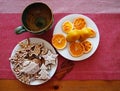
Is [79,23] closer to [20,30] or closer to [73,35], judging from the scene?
[73,35]

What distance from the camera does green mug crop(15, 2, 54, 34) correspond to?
2.60ft

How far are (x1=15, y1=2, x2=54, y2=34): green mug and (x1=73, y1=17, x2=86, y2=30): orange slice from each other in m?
0.08

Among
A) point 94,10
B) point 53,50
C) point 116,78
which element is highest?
point 94,10

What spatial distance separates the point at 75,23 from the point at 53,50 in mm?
107

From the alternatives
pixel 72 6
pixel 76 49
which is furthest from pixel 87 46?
pixel 72 6

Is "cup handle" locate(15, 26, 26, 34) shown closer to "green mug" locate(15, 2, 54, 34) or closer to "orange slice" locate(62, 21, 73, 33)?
"green mug" locate(15, 2, 54, 34)

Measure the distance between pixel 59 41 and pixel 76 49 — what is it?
0.06 metres

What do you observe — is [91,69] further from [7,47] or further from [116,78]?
[7,47]

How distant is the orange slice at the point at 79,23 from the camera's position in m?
0.80

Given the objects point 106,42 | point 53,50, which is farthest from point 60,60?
point 106,42

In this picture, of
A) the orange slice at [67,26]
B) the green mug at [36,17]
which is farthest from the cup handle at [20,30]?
the orange slice at [67,26]

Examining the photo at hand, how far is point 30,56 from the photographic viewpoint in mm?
795

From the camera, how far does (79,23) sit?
80 cm

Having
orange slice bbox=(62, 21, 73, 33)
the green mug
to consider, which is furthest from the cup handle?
orange slice bbox=(62, 21, 73, 33)
